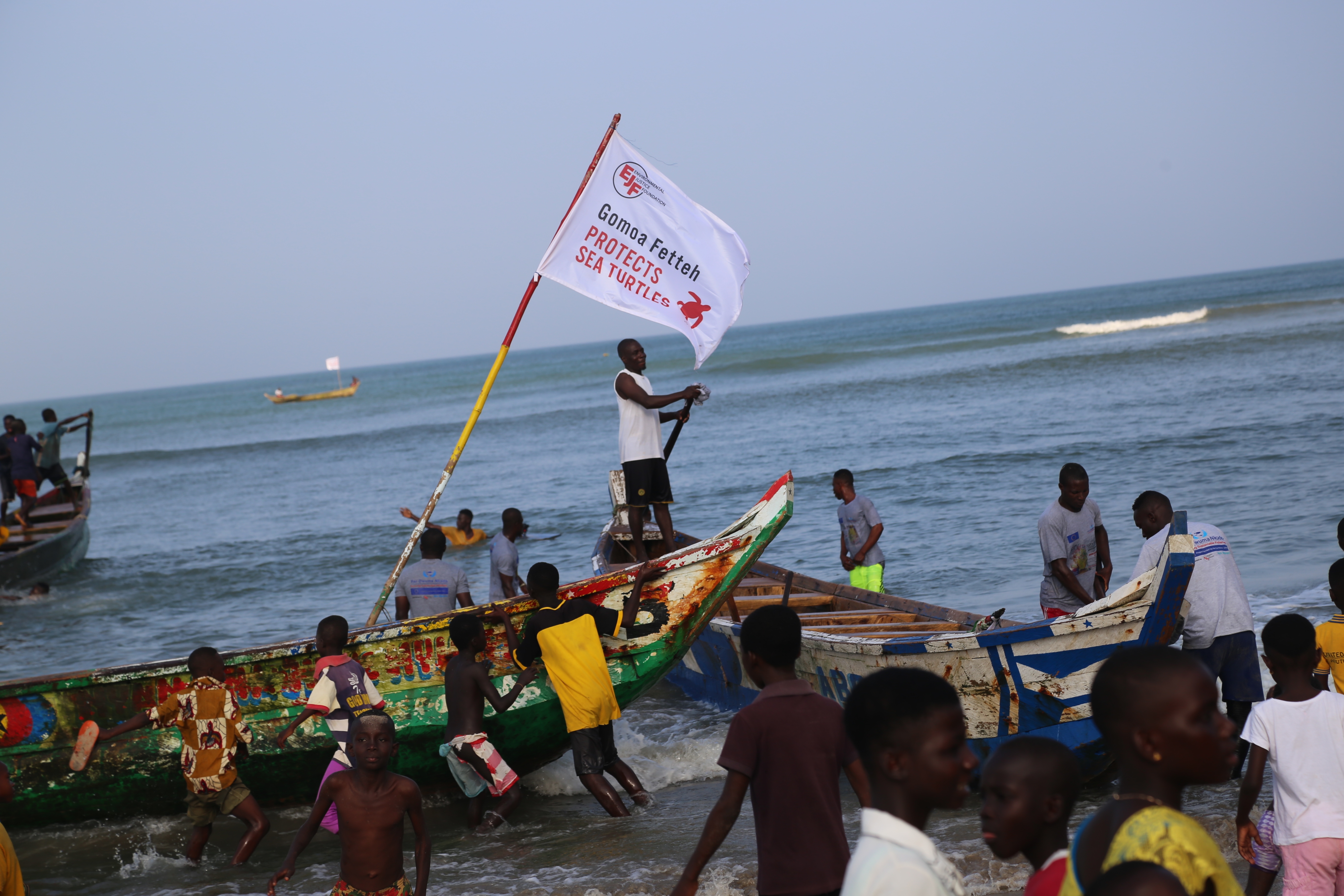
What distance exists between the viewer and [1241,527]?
42.2ft

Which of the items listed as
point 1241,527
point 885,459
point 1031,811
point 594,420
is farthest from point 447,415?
point 1031,811

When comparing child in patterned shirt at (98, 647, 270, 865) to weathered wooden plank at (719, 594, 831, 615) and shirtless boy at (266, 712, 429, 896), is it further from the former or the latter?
weathered wooden plank at (719, 594, 831, 615)

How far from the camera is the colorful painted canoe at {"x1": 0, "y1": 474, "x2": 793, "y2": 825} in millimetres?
6805

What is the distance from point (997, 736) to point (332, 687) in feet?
12.2

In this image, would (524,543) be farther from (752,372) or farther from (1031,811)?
(752,372)

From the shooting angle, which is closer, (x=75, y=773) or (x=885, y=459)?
(x=75, y=773)

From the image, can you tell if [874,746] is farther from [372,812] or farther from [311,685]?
[311,685]

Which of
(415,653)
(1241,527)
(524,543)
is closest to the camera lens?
(415,653)

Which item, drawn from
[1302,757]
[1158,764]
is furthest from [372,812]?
[1302,757]

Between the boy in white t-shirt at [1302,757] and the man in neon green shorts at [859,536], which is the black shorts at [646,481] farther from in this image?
the boy in white t-shirt at [1302,757]

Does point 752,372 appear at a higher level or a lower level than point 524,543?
higher

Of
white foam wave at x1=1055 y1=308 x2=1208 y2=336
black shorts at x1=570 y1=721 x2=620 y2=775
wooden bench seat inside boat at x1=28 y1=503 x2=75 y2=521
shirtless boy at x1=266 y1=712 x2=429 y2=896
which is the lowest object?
black shorts at x1=570 y1=721 x2=620 y2=775

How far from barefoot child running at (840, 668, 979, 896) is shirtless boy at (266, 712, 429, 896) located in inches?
99.4

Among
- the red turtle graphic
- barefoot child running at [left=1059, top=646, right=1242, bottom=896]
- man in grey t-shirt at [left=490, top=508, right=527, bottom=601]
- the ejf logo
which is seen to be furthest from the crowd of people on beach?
the ejf logo
